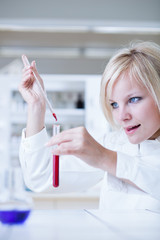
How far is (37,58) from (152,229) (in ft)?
13.9

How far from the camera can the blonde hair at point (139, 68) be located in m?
1.17

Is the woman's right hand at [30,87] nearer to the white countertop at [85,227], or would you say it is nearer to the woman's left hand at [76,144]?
the woman's left hand at [76,144]

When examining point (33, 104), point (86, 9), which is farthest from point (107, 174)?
point (86, 9)

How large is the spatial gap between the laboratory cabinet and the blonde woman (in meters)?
2.79

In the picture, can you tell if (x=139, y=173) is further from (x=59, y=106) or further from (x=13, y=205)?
(x=59, y=106)

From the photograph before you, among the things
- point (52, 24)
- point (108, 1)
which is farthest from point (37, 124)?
point (108, 1)

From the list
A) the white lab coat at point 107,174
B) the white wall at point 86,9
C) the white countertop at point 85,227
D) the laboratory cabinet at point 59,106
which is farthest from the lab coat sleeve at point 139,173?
the laboratory cabinet at point 59,106

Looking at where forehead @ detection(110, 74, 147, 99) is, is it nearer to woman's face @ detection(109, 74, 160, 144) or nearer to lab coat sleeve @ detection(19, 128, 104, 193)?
woman's face @ detection(109, 74, 160, 144)

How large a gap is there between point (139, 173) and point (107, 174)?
0.16m

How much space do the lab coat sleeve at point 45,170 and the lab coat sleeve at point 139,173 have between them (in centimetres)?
35

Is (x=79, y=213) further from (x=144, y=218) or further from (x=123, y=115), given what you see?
(x=123, y=115)

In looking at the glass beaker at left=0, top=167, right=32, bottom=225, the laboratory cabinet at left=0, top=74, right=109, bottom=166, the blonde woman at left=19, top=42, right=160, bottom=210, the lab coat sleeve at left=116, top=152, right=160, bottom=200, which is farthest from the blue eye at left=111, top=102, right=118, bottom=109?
the laboratory cabinet at left=0, top=74, right=109, bottom=166

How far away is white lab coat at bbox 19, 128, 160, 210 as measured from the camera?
1098 mm

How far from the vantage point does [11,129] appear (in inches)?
175
